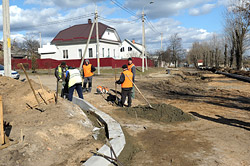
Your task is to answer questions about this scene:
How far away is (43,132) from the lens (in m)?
4.56

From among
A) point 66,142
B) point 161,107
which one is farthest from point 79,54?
point 66,142

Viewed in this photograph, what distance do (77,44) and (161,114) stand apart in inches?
1236

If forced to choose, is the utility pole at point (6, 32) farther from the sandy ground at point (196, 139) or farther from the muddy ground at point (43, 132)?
the sandy ground at point (196, 139)

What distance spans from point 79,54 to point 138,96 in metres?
27.1

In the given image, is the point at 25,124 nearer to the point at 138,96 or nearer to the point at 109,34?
the point at 138,96

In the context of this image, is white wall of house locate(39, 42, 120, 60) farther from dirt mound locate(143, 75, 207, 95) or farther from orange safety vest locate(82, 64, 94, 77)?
orange safety vest locate(82, 64, 94, 77)

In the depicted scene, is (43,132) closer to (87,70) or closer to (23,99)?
(23,99)

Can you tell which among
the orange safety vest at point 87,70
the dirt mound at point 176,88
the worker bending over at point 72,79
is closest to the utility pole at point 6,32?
the orange safety vest at point 87,70

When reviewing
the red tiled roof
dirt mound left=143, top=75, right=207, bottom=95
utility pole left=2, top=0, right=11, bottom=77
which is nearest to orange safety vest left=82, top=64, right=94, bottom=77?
Result: utility pole left=2, top=0, right=11, bottom=77

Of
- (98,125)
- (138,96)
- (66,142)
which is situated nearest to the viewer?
(66,142)

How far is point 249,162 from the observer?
3.98 metres

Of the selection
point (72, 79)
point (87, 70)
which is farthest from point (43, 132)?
point (87, 70)

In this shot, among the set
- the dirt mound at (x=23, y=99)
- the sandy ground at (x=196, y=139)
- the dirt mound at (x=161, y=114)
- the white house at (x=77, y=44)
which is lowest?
the sandy ground at (x=196, y=139)

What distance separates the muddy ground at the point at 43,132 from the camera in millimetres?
3799
